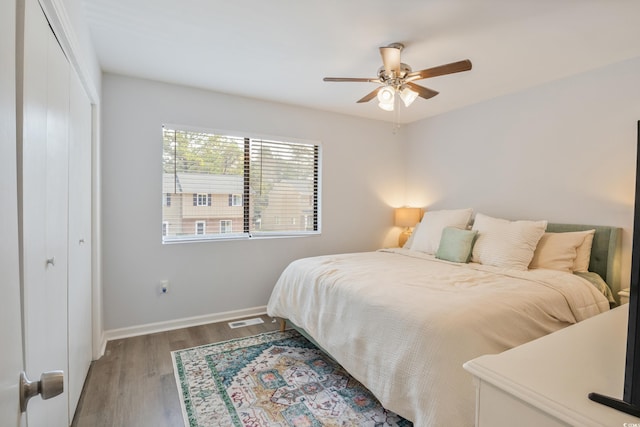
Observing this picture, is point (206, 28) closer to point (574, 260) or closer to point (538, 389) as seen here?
point (538, 389)

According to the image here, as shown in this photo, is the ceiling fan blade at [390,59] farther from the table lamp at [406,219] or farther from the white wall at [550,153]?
the table lamp at [406,219]

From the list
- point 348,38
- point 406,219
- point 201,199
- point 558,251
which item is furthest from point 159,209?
point 558,251

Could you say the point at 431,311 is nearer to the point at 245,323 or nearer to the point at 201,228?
the point at 245,323

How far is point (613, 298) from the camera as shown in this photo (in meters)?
2.54

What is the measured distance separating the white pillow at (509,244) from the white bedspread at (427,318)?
0.18 metres

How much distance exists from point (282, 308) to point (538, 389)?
2.33 m

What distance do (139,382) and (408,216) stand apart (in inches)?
133

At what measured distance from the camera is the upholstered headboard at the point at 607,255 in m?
2.55

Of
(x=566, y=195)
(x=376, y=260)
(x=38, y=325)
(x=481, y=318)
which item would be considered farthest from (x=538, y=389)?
(x=566, y=195)

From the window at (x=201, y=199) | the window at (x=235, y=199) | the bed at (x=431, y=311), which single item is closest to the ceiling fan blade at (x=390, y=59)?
the bed at (x=431, y=311)

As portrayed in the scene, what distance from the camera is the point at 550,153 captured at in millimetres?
3037

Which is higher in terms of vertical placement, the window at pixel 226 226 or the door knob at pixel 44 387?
the window at pixel 226 226

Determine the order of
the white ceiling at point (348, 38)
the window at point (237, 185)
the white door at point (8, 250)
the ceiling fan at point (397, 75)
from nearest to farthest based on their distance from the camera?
1. the white door at point (8, 250)
2. the white ceiling at point (348, 38)
3. the ceiling fan at point (397, 75)
4. the window at point (237, 185)

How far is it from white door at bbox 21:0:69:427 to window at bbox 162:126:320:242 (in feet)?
5.23
